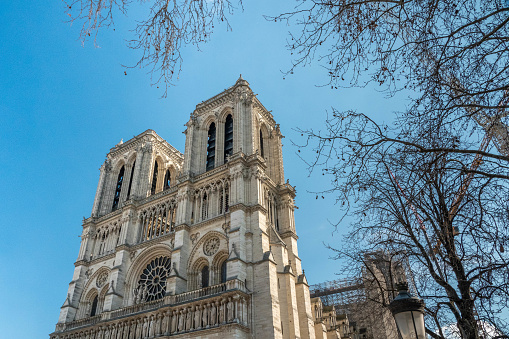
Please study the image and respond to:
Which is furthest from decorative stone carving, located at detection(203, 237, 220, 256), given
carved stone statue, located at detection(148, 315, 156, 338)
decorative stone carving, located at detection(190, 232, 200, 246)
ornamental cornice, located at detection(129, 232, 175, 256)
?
carved stone statue, located at detection(148, 315, 156, 338)

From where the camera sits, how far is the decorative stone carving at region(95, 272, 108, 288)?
31881mm

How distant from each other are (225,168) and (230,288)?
9865 millimetres

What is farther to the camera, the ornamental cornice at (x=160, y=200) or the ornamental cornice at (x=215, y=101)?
the ornamental cornice at (x=215, y=101)

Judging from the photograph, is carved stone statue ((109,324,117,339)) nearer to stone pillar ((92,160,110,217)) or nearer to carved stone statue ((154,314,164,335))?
carved stone statue ((154,314,164,335))

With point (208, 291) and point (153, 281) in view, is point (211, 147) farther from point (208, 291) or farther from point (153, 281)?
point (208, 291)

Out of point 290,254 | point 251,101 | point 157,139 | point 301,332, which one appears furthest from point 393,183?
point 157,139

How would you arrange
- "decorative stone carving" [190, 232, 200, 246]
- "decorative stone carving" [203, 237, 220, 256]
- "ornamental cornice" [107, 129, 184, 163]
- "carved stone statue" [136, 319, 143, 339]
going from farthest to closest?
"ornamental cornice" [107, 129, 184, 163]
"decorative stone carving" [190, 232, 200, 246]
"decorative stone carving" [203, 237, 220, 256]
"carved stone statue" [136, 319, 143, 339]

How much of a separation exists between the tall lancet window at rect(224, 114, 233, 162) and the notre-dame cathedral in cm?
13

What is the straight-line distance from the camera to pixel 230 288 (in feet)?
72.2

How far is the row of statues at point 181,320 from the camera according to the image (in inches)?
844

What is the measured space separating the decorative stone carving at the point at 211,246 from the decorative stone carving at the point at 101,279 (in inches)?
429

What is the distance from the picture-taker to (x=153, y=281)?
95.0 ft

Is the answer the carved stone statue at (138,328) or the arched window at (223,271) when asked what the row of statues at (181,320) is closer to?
the carved stone statue at (138,328)

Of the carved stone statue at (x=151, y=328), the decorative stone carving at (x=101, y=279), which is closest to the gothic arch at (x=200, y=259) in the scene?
the carved stone statue at (x=151, y=328)
